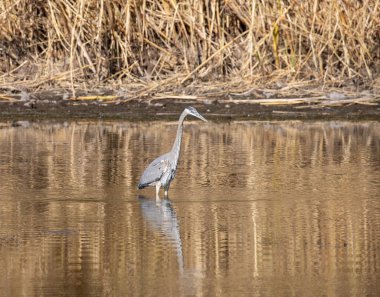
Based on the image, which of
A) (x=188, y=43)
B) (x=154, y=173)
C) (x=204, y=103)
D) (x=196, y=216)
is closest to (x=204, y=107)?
(x=204, y=103)

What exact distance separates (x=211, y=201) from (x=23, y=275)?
2.93 meters

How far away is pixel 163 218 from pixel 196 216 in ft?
0.80

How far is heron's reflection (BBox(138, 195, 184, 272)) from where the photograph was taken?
8203mm

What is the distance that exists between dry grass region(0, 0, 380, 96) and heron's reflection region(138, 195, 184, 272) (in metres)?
7.16

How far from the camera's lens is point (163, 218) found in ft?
30.1

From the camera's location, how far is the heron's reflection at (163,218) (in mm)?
8203

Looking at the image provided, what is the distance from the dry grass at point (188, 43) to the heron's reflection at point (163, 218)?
7.16 meters

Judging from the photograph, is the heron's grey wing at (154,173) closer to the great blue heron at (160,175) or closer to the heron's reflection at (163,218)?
the great blue heron at (160,175)

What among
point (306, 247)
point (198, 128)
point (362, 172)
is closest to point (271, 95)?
point (198, 128)

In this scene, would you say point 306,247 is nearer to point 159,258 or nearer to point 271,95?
point 159,258

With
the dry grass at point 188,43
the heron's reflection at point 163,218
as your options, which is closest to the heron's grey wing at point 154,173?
the heron's reflection at point 163,218

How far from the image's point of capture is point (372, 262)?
294 inches

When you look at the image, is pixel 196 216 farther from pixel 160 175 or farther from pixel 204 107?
pixel 204 107

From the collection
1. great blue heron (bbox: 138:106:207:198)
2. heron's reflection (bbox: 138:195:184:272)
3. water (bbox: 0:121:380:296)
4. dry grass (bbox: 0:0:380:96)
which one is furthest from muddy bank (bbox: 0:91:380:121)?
heron's reflection (bbox: 138:195:184:272)
